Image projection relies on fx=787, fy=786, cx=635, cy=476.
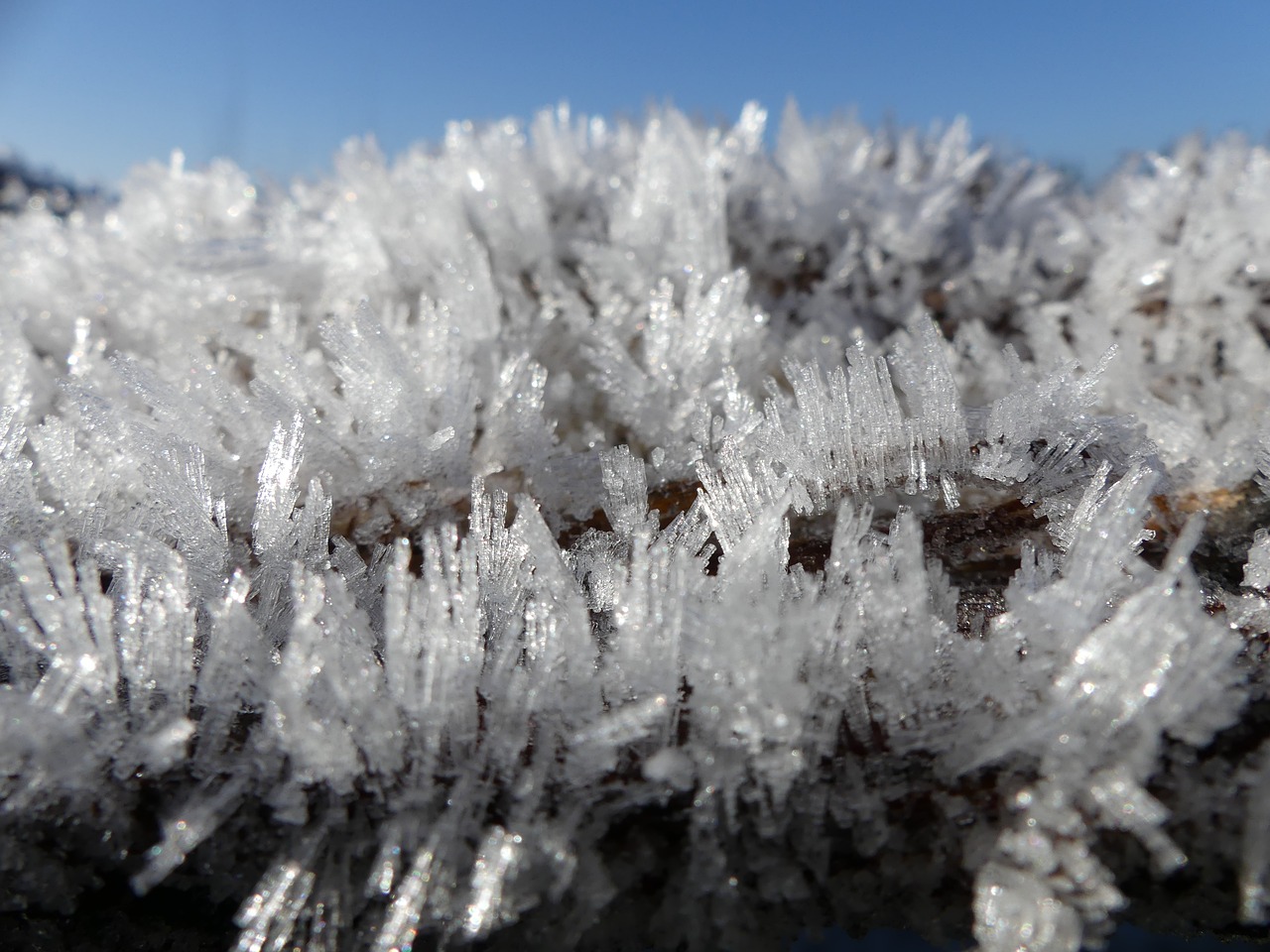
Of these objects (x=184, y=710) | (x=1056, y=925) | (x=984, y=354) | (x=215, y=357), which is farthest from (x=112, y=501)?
(x=984, y=354)

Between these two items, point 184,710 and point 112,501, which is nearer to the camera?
point 184,710

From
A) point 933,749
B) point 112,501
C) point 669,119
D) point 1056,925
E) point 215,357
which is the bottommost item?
point 1056,925

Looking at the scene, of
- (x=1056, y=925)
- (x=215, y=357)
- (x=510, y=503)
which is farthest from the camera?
(x=215, y=357)

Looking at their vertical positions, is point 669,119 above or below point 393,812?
above

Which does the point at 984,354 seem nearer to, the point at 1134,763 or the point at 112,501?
the point at 1134,763

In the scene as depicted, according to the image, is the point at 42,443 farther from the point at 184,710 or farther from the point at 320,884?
the point at 320,884

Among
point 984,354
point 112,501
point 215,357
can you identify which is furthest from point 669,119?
point 112,501

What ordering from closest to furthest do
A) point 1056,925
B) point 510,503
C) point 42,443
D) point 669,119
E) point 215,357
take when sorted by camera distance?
1. point 1056,925
2. point 42,443
3. point 510,503
4. point 215,357
5. point 669,119
